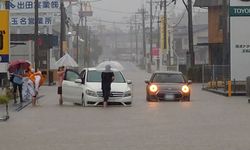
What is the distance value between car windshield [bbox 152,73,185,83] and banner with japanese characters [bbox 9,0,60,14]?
99.2 ft

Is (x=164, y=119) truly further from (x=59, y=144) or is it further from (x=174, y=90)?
(x=174, y=90)

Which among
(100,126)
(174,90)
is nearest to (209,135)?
(100,126)

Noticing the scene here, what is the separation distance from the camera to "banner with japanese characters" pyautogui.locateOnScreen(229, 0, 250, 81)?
115 ft

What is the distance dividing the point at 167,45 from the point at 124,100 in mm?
56845

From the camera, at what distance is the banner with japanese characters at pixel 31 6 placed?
5962cm

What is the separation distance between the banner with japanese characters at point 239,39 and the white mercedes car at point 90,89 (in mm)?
9326

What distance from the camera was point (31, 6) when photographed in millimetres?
60531

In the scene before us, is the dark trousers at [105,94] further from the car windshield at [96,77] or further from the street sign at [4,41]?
the street sign at [4,41]

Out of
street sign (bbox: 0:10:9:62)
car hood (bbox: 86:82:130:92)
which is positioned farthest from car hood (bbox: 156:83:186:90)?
street sign (bbox: 0:10:9:62)

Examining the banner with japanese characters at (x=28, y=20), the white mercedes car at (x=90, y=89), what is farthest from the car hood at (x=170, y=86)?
the banner with japanese characters at (x=28, y=20)

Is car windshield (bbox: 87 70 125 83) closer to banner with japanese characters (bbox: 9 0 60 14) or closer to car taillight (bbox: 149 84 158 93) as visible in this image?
car taillight (bbox: 149 84 158 93)

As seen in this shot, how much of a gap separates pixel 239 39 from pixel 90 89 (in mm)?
11884

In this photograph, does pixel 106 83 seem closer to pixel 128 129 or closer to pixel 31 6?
pixel 128 129

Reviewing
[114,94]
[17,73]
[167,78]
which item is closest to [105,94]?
[114,94]
